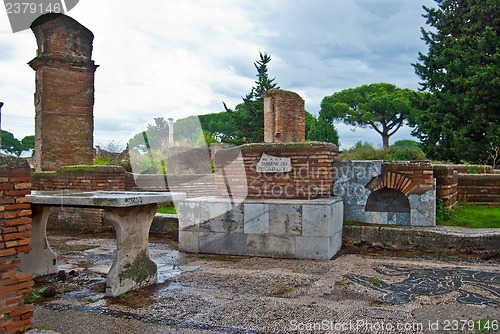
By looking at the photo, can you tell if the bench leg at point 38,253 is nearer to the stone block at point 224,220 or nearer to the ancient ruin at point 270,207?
the ancient ruin at point 270,207

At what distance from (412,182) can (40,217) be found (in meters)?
5.22

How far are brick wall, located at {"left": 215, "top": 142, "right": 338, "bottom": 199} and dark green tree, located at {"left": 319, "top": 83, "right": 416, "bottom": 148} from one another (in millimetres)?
31938

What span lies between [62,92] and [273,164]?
17.7 ft

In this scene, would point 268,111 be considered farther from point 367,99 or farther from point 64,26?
point 367,99

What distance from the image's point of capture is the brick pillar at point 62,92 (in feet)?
30.3

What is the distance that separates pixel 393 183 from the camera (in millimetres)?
6746

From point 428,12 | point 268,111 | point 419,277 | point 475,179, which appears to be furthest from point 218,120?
point 419,277

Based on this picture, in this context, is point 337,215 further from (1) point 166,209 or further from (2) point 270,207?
(1) point 166,209

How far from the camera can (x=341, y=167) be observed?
6.97m

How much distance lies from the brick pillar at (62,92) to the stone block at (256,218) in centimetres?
518

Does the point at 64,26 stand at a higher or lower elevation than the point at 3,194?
higher

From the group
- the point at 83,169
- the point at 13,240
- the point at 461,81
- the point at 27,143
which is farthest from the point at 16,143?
the point at 13,240

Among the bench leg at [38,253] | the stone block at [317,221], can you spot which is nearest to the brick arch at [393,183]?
the stone block at [317,221]

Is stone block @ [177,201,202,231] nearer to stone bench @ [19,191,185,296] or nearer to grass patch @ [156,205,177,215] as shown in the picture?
stone bench @ [19,191,185,296]
